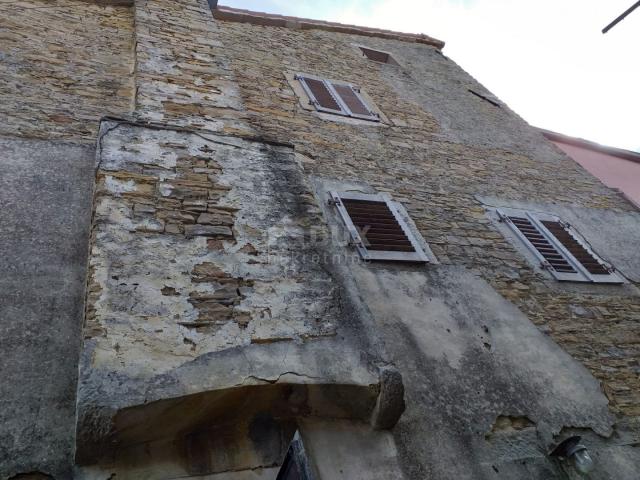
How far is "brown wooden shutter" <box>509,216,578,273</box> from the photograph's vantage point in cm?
467

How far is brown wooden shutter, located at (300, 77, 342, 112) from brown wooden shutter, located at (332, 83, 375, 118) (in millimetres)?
167

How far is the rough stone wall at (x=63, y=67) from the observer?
3.79m

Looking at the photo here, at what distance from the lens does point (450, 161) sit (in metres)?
5.70

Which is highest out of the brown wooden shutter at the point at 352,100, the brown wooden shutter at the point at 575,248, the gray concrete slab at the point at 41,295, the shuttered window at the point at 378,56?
the shuttered window at the point at 378,56

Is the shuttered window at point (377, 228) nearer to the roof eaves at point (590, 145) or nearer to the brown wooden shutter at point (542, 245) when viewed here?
the brown wooden shutter at point (542, 245)

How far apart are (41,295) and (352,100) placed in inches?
181

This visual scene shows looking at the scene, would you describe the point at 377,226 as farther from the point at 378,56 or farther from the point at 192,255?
the point at 378,56

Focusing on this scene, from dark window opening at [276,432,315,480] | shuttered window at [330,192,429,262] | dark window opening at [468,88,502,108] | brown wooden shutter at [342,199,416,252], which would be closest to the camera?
dark window opening at [276,432,315,480]

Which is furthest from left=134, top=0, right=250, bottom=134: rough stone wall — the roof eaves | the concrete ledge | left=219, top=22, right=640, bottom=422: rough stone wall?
the roof eaves

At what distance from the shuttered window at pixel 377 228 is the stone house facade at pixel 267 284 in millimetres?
25

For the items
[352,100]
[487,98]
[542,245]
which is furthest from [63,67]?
[487,98]

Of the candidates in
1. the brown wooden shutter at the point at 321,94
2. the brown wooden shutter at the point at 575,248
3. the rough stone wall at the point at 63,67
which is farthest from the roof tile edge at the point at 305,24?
the brown wooden shutter at the point at 575,248

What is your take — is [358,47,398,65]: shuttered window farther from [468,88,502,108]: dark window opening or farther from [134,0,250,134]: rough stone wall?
[134,0,250,134]: rough stone wall

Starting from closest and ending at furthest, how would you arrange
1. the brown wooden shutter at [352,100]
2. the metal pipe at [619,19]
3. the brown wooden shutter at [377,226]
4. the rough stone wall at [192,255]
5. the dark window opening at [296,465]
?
the dark window opening at [296,465] < the rough stone wall at [192,255] < the brown wooden shutter at [377,226] < the metal pipe at [619,19] < the brown wooden shutter at [352,100]
